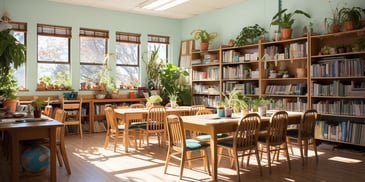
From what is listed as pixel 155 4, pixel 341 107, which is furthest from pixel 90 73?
pixel 341 107

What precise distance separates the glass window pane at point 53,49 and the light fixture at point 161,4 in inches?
88.8

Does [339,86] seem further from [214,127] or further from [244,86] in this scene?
[214,127]

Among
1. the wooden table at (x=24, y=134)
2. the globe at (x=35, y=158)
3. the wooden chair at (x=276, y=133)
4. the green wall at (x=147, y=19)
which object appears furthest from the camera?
the green wall at (x=147, y=19)

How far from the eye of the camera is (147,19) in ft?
31.3

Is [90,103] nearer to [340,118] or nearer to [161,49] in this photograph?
[161,49]

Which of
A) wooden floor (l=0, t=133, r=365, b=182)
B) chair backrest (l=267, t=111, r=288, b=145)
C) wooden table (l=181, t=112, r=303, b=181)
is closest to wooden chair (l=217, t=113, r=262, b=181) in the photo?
wooden table (l=181, t=112, r=303, b=181)

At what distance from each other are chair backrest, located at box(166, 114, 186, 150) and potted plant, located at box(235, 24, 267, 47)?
152 inches

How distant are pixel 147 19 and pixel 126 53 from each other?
3.88 feet

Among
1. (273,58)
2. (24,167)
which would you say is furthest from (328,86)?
(24,167)

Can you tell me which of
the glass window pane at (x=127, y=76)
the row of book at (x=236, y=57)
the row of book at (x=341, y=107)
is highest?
the row of book at (x=236, y=57)

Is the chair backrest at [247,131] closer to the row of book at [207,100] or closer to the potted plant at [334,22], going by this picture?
the potted plant at [334,22]

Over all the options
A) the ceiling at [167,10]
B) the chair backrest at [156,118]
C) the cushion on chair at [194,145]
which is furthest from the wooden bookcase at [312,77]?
the cushion on chair at [194,145]

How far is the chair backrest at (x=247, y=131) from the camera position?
4.27 m

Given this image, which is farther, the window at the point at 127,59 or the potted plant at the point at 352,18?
the window at the point at 127,59
